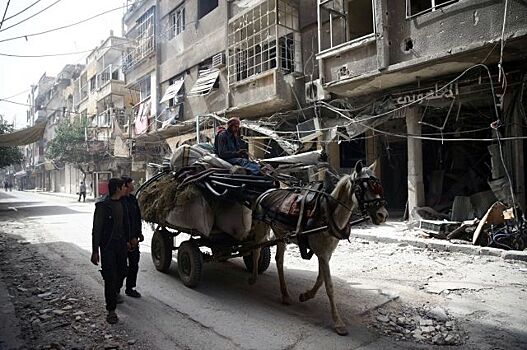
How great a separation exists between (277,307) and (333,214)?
1.52m

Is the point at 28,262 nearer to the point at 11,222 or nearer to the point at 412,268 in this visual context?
the point at 412,268

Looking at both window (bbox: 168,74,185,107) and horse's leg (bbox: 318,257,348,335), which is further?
window (bbox: 168,74,185,107)

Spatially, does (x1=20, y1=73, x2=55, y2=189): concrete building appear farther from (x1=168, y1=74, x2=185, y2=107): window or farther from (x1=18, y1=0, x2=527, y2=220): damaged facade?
(x1=18, y1=0, x2=527, y2=220): damaged facade

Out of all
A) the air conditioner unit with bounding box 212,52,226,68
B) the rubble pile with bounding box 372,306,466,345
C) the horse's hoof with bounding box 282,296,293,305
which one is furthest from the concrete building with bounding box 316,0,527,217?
the horse's hoof with bounding box 282,296,293,305

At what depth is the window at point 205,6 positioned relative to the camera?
56.4 feet

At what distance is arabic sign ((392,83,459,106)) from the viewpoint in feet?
28.1

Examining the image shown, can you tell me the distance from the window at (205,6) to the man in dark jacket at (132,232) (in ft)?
47.8

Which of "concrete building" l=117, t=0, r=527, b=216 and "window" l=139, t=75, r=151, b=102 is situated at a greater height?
"window" l=139, t=75, r=151, b=102

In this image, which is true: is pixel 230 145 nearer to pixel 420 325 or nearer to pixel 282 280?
pixel 282 280

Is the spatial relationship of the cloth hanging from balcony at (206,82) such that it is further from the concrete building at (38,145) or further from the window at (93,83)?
the concrete building at (38,145)

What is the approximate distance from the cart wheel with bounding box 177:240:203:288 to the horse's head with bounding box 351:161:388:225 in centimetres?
271

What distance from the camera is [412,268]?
21.8 ft

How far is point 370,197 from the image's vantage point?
3.71 meters

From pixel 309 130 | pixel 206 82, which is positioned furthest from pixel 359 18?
pixel 206 82
